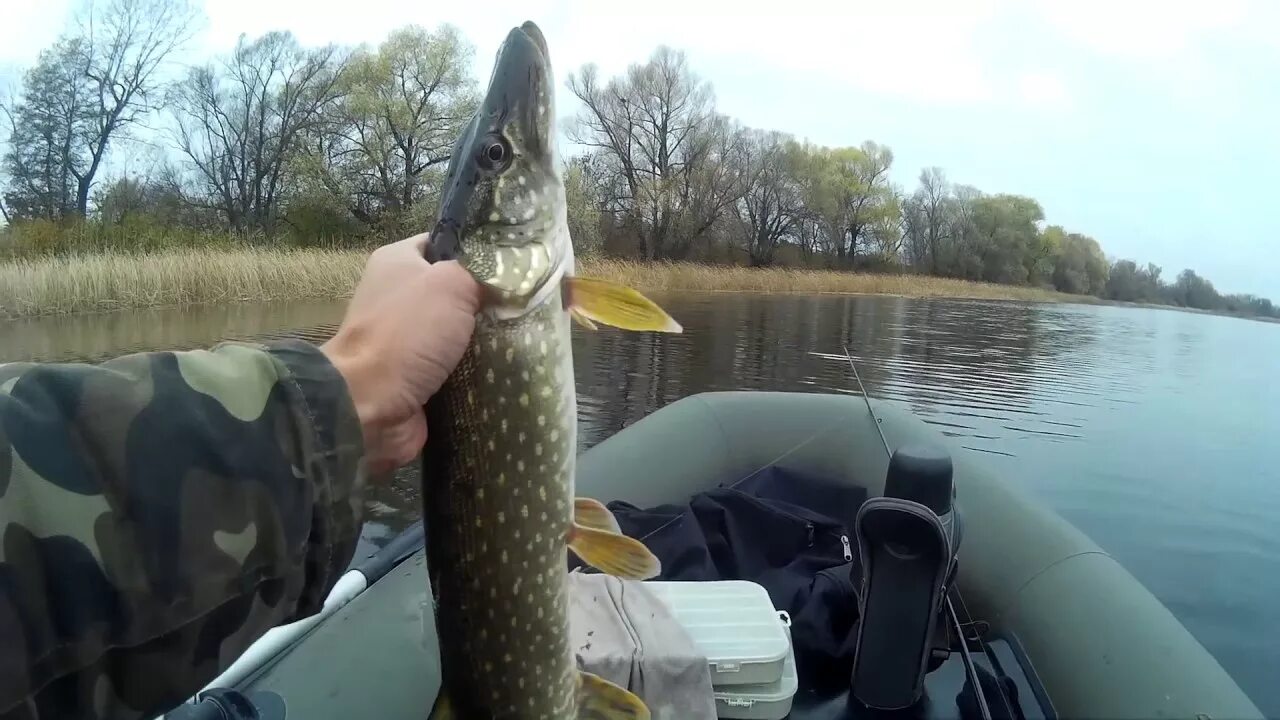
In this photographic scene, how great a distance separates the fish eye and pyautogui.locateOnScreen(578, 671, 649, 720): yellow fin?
1.07 meters

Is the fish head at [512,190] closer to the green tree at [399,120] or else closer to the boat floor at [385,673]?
the boat floor at [385,673]

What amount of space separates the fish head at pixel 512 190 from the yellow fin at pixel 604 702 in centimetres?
84

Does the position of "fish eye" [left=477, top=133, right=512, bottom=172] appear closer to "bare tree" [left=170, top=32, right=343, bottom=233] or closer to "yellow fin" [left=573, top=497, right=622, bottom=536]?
"yellow fin" [left=573, top=497, right=622, bottom=536]

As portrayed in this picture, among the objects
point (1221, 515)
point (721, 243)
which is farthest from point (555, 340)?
point (721, 243)

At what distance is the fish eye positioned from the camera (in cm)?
Answer: 151

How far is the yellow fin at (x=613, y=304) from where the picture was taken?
Answer: 1.51m

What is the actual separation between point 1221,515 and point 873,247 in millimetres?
46960

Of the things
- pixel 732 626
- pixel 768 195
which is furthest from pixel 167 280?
pixel 768 195

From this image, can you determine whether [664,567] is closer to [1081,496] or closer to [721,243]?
[1081,496]

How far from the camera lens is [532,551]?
1508mm

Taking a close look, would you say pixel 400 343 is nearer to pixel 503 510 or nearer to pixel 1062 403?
pixel 503 510

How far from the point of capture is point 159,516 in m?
0.89

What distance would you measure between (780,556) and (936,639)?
26.2 inches

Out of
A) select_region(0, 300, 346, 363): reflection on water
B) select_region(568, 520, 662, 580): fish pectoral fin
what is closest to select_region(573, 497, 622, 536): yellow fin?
select_region(568, 520, 662, 580): fish pectoral fin
